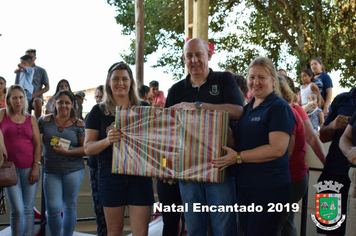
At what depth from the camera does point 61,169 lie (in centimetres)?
402

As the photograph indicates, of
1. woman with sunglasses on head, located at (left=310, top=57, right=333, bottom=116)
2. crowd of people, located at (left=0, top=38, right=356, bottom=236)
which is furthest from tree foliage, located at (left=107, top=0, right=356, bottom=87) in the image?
crowd of people, located at (left=0, top=38, right=356, bottom=236)

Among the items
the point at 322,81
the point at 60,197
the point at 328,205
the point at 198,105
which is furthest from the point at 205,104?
the point at 322,81

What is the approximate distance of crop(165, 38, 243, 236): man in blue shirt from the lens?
2.61 m

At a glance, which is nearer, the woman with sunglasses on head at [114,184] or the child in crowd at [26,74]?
the woman with sunglasses on head at [114,184]

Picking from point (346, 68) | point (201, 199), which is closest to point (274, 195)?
point (201, 199)

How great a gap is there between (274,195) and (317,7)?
11.1 m

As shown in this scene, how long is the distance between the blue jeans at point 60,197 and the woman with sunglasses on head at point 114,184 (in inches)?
49.6

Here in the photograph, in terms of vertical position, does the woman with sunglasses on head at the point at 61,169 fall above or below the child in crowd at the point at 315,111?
below

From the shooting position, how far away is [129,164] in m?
2.62

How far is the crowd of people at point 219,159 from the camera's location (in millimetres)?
2443

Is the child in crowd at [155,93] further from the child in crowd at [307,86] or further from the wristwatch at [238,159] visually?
the wristwatch at [238,159]

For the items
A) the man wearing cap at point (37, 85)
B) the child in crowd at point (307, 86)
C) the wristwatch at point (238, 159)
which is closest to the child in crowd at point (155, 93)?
the man wearing cap at point (37, 85)

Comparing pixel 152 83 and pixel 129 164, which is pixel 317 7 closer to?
pixel 152 83

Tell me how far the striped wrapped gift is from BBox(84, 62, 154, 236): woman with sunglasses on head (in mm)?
239
